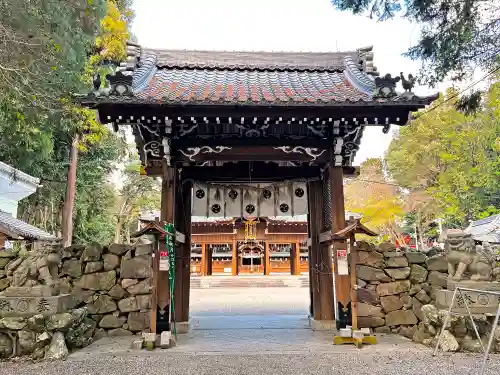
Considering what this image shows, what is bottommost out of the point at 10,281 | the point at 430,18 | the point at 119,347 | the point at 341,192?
the point at 119,347

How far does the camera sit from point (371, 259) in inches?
257

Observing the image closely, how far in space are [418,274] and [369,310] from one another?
1.11 metres

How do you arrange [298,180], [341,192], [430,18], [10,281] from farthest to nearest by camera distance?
[298,180], [341,192], [10,281], [430,18]

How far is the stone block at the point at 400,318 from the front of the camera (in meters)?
6.29

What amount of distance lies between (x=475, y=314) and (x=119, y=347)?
5350 mm

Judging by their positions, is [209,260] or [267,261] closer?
[267,261]

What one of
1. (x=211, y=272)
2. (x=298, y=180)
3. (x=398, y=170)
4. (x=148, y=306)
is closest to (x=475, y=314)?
(x=298, y=180)

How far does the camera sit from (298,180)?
24.7 feet

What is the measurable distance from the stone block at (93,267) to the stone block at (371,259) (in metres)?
4.75

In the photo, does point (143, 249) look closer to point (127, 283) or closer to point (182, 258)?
point (127, 283)

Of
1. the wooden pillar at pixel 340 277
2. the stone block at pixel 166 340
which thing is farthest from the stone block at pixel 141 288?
the wooden pillar at pixel 340 277

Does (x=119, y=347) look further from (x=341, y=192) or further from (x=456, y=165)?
(x=456, y=165)

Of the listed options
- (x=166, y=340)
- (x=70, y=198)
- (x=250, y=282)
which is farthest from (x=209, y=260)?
(x=166, y=340)

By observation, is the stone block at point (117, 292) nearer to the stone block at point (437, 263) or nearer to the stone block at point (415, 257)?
the stone block at point (415, 257)
